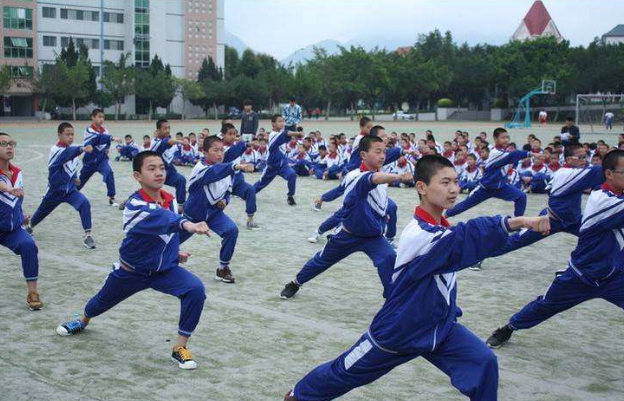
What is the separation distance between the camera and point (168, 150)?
14195 mm

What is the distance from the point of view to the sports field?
5402mm

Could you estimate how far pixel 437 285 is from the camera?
417cm

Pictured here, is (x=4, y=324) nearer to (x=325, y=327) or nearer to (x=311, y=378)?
(x=325, y=327)

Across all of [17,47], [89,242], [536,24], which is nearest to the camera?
[89,242]

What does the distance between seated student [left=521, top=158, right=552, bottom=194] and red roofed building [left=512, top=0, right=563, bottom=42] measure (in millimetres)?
111567

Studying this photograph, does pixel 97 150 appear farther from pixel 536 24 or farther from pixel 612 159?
pixel 536 24

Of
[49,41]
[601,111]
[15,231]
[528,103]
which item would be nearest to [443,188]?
[15,231]

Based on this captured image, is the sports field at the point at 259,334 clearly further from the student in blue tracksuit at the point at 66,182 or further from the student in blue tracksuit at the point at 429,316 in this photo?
the student in blue tracksuit at the point at 429,316

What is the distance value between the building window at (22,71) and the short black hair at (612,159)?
70.5 metres

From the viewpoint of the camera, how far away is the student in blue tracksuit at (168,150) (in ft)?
44.4

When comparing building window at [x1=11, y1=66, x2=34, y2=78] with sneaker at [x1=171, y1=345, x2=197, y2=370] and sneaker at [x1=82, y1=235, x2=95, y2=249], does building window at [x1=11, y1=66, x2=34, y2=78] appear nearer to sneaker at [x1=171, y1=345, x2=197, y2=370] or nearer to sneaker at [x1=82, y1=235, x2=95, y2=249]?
sneaker at [x1=82, y1=235, x2=95, y2=249]

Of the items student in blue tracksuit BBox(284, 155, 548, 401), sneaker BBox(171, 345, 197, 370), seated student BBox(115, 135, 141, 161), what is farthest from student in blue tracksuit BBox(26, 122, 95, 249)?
seated student BBox(115, 135, 141, 161)

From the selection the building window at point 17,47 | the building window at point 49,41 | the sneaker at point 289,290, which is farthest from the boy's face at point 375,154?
the building window at point 49,41

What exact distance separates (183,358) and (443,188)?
9.19 ft
